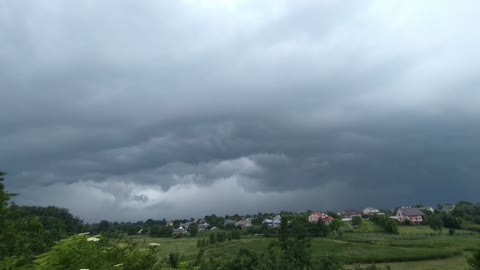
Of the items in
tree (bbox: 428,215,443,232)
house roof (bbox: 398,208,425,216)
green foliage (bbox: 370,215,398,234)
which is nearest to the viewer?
green foliage (bbox: 370,215,398,234)

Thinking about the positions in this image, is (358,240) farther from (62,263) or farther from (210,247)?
(62,263)

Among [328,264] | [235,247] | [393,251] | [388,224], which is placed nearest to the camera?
[328,264]

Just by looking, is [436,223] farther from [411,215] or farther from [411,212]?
[411,212]

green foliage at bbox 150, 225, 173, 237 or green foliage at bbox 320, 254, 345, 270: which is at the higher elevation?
green foliage at bbox 150, 225, 173, 237

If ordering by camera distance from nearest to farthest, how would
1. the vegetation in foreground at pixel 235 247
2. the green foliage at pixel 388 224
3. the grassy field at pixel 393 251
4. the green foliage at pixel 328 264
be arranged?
1. the vegetation in foreground at pixel 235 247
2. the green foliage at pixel 328 264
3. the grassy field at pixel 393 251
4. the green foliage at pixel 388 224

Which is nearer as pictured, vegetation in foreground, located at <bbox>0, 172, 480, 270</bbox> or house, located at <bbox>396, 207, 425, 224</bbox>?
vegetation in foreground, located at <bbox>0, 172, 480, 270</bbox>

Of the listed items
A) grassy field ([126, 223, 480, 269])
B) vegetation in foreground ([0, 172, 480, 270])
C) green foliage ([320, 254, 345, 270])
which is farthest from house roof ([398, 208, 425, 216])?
green foliage ([320, 254, 345, 270])

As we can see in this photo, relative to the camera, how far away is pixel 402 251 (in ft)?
299

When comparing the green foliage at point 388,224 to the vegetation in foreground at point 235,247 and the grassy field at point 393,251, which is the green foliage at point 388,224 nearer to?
the vegetation in foreground at point 235,247

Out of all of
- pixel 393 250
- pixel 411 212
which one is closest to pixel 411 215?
pixel 411 212

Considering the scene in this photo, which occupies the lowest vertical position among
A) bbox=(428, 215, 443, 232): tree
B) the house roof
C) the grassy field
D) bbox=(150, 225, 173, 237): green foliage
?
the grassy field

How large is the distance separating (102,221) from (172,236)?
100039 millimetres

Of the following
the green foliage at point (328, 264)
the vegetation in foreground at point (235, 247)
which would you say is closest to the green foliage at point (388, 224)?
the vegetation in foreground at point (235, 247)

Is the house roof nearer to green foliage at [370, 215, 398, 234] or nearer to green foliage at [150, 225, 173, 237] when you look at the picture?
green foliage at [370, 215, 398, 234]
